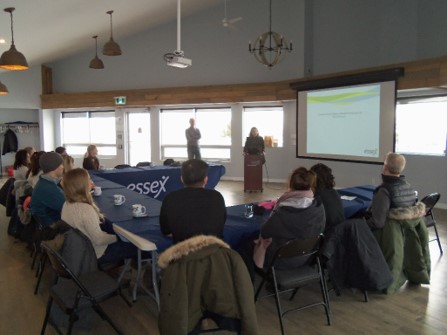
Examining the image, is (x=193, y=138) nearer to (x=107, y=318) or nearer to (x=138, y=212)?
(x=138, y=212)

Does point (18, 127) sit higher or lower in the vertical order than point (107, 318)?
higher

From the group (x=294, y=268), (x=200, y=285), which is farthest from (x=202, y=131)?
(x=200, y=285)

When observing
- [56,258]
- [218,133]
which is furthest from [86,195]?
[218,133]

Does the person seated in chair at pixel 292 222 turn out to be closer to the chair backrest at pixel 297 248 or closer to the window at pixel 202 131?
the chair backrest at pixel 297 248

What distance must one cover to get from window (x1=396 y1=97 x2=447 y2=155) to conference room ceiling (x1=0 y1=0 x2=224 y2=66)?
18.2ft

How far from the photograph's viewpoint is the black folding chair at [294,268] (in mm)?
2504

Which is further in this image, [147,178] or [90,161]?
[90,161]

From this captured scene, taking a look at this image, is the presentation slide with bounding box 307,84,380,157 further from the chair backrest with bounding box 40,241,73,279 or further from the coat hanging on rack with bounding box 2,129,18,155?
the coat hanging on rack with bounding box 2,129,18,155

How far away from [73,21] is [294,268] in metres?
6.90

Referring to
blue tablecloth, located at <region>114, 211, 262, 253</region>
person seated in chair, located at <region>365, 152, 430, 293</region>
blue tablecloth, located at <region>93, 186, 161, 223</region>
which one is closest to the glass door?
blue tablecloth, located at <region>93, 186, 161, 223</region>

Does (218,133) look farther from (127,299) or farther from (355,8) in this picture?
(127,299)

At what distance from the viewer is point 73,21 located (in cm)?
732

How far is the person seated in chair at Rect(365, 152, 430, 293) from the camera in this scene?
125 inches

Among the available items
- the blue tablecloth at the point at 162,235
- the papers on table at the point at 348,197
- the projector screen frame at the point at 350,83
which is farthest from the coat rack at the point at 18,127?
the papers on table at the point at 348,197
